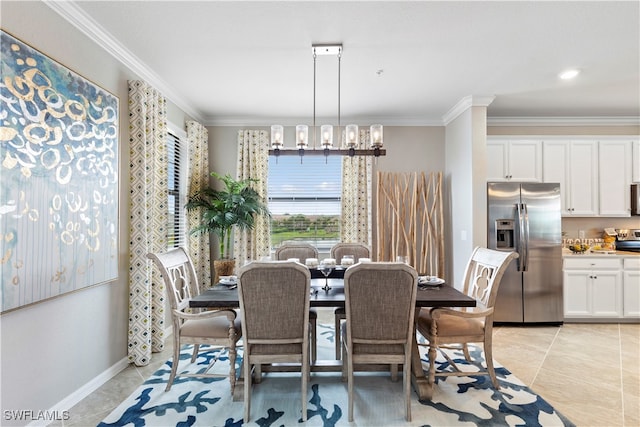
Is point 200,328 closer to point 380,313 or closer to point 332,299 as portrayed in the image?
point 332,299

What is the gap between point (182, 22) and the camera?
7.73ft

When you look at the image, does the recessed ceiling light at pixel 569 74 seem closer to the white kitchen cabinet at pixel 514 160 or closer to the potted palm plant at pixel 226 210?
the white kitchen cabinet at pixel 514 160

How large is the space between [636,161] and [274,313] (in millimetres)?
5129

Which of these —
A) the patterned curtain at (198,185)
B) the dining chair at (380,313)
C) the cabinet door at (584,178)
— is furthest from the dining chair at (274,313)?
the cabinet door at (584,178)

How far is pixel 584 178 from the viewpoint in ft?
14.1

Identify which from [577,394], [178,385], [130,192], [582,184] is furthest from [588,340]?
[130,192]

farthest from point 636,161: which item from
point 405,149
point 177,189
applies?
point 177,189

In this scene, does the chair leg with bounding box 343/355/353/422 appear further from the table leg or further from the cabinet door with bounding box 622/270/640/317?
the cabinet door with bounding box 622/270/640/317

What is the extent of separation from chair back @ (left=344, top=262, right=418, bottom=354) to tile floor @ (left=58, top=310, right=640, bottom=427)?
1.34 meters

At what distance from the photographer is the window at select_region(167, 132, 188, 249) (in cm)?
384

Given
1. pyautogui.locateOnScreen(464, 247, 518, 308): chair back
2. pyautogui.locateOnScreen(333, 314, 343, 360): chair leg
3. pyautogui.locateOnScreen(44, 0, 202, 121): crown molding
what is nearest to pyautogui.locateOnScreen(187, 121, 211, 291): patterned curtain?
pyautogui.locateOnScreen(44, 0, 202, 121): crown molding

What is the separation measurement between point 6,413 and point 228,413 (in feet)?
3.98

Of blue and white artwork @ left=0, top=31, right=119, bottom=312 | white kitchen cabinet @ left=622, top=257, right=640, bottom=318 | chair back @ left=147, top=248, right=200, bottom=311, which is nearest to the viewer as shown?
blue and white artwork @ left=0, top=31, right=119, bottom=312

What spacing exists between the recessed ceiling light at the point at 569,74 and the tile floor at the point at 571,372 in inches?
108
